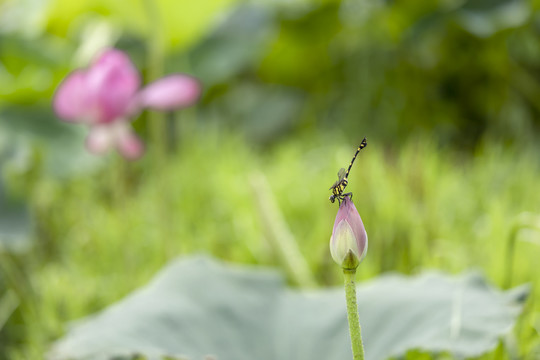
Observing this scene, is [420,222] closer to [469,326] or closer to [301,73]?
[469,326]

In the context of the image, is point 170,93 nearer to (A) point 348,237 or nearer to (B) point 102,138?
(B) point 102,138

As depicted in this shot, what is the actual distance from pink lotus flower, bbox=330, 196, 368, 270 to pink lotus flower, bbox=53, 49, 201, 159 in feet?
1.80

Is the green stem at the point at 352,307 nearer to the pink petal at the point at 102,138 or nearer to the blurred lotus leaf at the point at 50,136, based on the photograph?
the pink petal at the point at 102,138

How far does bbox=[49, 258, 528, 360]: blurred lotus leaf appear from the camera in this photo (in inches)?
21.4

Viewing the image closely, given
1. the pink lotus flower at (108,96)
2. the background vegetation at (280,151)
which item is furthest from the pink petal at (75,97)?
the background vegetation at (280,151)

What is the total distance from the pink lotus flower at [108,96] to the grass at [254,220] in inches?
4.4

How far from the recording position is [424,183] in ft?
3.51

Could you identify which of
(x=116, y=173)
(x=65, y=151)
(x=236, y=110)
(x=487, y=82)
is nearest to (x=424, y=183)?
(x=116, y=173)

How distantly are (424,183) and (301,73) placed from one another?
3.90 feet

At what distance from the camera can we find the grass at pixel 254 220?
931mm

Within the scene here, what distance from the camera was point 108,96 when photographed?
0.79 meters

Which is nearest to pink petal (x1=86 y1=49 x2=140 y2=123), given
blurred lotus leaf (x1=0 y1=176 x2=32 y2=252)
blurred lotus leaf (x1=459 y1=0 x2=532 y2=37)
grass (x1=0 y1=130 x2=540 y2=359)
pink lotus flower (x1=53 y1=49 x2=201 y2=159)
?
pink lotus flower (x1=53 y1=49 x2=201 y2=159)

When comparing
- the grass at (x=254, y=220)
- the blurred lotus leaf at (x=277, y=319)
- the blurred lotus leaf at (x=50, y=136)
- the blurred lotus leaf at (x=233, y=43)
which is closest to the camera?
the blurred lotus leaf at (x=277, y=319)

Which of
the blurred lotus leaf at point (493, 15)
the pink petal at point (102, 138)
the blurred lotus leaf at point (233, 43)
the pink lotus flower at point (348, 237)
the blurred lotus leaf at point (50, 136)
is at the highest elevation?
the blurred lotus leaf at point (233, 43)
